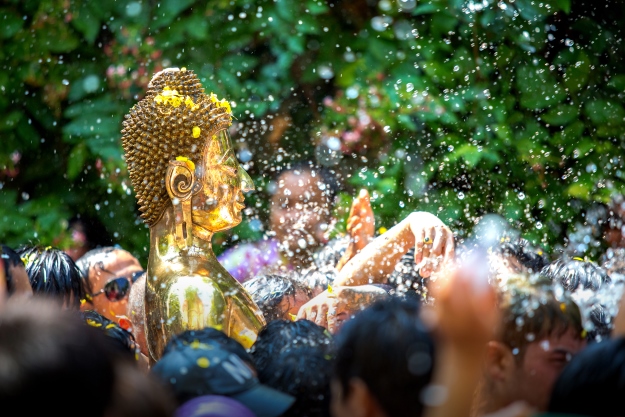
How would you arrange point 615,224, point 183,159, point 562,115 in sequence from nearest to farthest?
point 183,159
point 615,224
point 562,115

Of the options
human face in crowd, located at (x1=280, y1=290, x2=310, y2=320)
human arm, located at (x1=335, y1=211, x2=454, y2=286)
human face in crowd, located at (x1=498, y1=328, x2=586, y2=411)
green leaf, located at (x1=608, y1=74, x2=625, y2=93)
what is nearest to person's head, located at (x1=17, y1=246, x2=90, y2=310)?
human face in crowd, located at (x1=280, y1=290, x2=310, y2=320)

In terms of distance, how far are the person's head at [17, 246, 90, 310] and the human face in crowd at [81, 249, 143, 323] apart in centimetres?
40

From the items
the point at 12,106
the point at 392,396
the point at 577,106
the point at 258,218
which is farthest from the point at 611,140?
the point at 392,396

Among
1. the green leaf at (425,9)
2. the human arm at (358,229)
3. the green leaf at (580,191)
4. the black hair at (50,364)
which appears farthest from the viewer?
the green leaf at (425,9)

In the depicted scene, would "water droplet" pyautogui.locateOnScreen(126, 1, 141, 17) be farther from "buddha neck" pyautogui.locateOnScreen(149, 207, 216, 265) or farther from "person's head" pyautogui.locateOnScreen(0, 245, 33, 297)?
"person's head" pyautogui.locateOnScreen(0, 245, 33, 297)

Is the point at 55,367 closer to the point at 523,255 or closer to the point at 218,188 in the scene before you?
the point at 218,188

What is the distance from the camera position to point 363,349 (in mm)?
1717

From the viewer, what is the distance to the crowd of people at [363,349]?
4.77 ft

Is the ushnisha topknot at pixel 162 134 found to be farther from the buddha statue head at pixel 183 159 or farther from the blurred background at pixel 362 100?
the blurred background at pixel 362 100

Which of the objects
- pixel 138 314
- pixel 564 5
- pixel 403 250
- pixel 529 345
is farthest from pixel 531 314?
pixel 564 5

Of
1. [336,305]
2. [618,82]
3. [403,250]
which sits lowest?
[618,82]

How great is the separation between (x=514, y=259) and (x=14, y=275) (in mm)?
2085

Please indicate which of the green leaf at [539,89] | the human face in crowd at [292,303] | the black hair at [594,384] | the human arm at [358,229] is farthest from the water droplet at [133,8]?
the black hair at [594,384]

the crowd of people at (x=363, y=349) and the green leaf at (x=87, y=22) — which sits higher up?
the crowd of people at (x=363, y=349)
